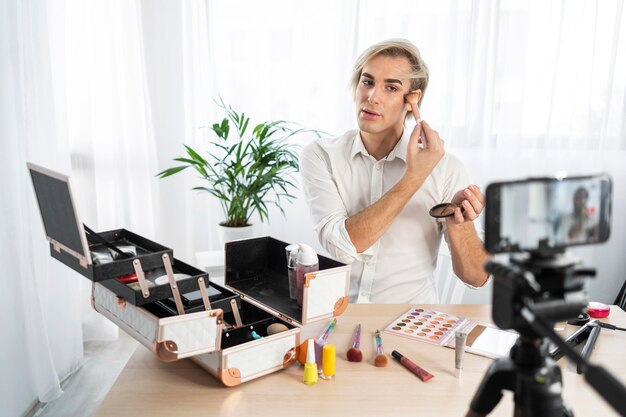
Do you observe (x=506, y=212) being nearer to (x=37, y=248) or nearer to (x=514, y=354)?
(x=514, y=354)

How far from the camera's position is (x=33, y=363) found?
2.28 m

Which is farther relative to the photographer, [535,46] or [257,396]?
[535,46]

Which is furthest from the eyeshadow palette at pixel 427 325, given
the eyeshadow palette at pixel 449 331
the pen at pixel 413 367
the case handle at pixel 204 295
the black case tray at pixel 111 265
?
the black case tray at pixel 111 265

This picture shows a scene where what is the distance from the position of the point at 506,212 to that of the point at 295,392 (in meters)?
0.67

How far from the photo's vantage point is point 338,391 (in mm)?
1102

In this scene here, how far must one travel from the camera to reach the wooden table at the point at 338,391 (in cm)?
104

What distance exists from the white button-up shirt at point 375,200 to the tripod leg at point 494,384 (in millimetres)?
1108

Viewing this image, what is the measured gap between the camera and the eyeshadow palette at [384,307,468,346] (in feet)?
4.39

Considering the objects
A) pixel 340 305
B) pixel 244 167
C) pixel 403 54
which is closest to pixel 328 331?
pixel 340 305

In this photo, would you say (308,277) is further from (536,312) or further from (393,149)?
(393,149)

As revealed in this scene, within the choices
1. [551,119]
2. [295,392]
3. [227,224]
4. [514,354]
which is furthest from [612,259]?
[514,354]

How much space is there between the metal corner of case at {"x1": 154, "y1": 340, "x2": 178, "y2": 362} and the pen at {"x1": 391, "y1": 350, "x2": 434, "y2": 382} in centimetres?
48

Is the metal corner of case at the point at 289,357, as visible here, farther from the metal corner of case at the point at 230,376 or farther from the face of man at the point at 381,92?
the face of man at the point at 381,92

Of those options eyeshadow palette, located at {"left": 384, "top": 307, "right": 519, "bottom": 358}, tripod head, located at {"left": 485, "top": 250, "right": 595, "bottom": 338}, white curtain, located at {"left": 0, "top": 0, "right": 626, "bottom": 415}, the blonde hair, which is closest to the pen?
eyeshadow palette, located at {"left": 384, "top": 307, "right": 519, "bottom": 358}
